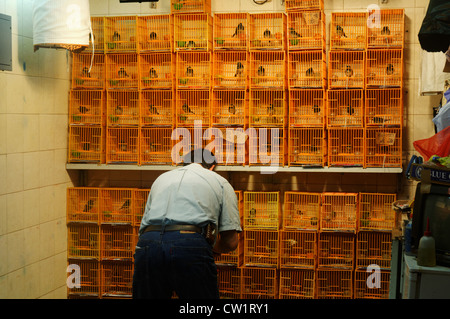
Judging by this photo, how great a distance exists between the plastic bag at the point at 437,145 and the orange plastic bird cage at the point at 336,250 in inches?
83.4

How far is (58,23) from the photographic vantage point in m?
5.47

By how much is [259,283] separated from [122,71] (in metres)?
3.02

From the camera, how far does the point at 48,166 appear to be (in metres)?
6.26

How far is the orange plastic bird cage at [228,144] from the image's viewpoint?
6188mm

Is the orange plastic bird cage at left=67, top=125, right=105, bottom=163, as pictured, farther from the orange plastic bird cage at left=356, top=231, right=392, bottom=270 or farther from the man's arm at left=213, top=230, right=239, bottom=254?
the orange plastic bird cage at left=356, top=231, right=392, bottom=270

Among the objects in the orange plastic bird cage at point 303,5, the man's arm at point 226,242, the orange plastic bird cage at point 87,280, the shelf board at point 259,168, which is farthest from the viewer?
the orange plastic bird cage at point 87,280

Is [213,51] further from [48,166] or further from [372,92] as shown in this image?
[48,166]

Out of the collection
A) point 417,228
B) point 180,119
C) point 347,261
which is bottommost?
point 347,261

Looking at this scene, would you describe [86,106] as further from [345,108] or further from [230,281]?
[345,108]

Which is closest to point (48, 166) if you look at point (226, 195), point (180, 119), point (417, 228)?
point (180, 119)

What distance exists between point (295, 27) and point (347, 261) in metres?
2.75

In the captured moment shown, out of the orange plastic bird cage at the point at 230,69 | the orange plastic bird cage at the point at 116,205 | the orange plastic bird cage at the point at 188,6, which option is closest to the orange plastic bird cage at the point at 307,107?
the orange plastic bird cage at the point at 230,69

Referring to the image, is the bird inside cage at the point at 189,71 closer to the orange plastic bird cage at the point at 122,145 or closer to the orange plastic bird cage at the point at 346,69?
the orange plastic bird cage at the point at 122,145
